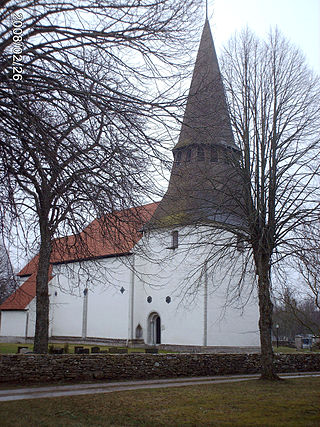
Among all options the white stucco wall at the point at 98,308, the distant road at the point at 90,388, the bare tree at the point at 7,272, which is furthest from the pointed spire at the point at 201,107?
the white stucco wall at the point at 98,308

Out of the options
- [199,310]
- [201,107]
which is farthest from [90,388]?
[199,310]

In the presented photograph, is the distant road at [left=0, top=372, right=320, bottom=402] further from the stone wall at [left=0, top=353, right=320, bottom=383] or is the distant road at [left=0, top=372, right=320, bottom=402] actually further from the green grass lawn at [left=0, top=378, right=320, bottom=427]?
the green grass lawn at [left=0, top=378, right=320, bottom=427]

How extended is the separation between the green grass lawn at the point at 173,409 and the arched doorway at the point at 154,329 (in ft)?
70.8

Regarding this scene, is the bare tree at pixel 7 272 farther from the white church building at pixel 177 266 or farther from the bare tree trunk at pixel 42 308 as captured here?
the bare tree trunk at pixel 42 308

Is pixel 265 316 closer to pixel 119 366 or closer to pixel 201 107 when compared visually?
pixel 119 366

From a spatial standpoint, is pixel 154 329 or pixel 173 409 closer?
pixel 173 409

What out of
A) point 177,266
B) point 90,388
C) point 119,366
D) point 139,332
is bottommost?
point 90,388

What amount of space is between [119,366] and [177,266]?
11.6m

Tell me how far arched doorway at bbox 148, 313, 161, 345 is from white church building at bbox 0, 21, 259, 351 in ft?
0.24

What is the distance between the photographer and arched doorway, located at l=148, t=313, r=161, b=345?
113ft

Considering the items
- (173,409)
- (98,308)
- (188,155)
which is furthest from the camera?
(98,308)

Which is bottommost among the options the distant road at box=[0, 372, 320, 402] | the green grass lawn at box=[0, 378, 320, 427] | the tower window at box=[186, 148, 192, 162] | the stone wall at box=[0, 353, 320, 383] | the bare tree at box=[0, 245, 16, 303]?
the green grass lawn at box=[0, 378, 320, 427]

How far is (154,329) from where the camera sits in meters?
34.8

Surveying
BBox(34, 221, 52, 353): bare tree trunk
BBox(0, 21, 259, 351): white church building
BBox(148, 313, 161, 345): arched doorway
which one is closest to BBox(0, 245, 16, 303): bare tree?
BBox(0, 21, 259, 351): white church building
